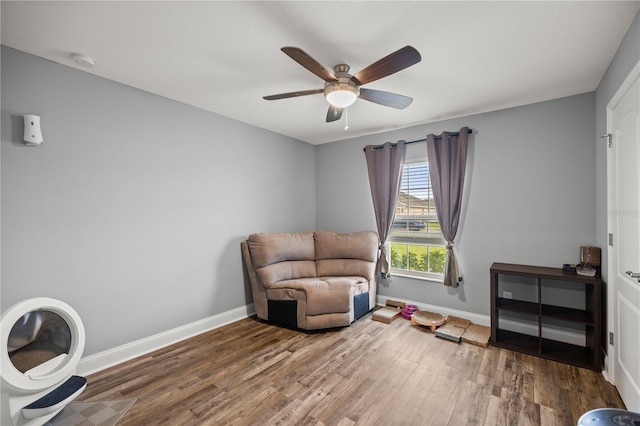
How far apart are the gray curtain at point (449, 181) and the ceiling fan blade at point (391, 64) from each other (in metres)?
1.86

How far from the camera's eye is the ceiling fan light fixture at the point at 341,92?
85.4 inches

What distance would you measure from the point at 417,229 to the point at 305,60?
9.41 ft

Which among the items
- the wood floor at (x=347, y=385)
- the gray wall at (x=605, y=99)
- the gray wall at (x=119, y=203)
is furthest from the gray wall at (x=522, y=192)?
the gray wall at (x=119, y=203)

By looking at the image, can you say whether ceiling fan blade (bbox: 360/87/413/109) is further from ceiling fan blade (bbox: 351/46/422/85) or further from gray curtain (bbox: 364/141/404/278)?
gray curtain (bbox: 364/141/404/278)

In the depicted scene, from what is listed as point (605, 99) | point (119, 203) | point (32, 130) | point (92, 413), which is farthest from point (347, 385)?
point (605, 99)

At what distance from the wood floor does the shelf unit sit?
5.8 inches

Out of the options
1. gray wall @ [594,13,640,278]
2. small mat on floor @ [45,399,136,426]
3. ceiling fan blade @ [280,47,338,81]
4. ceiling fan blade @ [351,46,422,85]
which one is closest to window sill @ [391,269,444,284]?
gray wall @ [594,13,640,278]

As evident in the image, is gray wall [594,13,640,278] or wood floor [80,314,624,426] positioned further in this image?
wood floor [80,314,624,426]

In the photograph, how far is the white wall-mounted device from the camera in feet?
6.76

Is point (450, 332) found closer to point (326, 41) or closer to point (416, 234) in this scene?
point (416, 234)

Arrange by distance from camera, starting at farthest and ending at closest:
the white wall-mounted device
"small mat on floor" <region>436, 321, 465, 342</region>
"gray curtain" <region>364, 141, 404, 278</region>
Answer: "gray curtain" <region>364, 141, 404, 278</region> → "small mat on floor" <region>436, 321, 465, 342</region> → the white wall-mounted device

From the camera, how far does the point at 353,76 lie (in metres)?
2.10

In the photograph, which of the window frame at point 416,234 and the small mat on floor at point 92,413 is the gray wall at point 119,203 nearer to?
the small mat on floor at point 92,413

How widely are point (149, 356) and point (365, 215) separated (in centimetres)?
318
